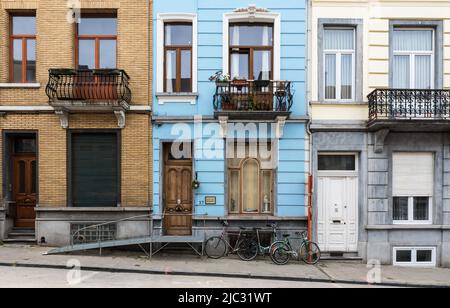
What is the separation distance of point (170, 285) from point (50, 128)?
6615mm

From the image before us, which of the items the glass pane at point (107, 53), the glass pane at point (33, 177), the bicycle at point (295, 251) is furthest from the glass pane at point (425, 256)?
the glass pane at point (33, 177)

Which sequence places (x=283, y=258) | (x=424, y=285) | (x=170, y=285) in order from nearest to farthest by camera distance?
(x=170, y=285), (x=424, y=285), (x=283, y=258)

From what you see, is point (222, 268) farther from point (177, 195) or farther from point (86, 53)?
point (86, 53)

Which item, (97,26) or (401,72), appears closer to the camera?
(401,72)

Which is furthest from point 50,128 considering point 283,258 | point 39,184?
point 283,258

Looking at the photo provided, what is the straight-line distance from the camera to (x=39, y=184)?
11.6m

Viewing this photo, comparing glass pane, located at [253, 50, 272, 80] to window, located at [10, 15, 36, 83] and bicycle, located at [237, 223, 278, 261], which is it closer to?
bicycle, located at [237, 223, 278, 261]

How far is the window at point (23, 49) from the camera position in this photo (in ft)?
39.3

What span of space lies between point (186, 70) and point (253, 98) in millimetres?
2456

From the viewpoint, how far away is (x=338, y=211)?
11.6 metres

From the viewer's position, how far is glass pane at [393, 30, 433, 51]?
1167 cm

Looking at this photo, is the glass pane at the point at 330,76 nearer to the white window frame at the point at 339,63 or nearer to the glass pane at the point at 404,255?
the white window frame at the point at 339,63

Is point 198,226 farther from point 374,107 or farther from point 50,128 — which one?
point 374,107

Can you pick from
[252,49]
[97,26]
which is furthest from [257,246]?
[97,26]
